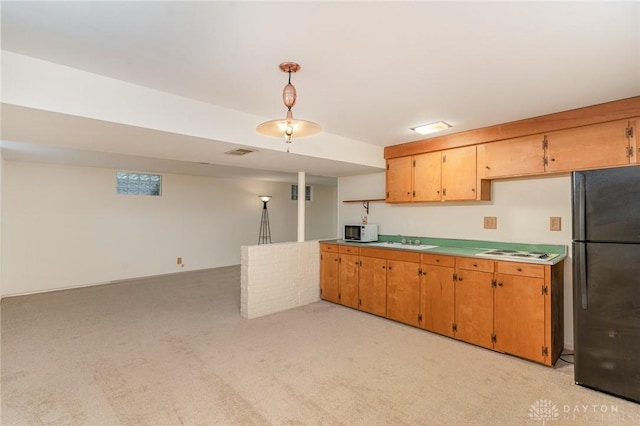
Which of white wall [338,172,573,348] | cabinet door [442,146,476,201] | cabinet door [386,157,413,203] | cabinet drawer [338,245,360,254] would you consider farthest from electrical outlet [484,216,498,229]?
cabinet drawer [338,245,360,254]

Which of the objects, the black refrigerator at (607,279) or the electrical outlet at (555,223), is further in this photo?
the electrical outlet at (555,223)

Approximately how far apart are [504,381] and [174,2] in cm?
330

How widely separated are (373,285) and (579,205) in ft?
7.55

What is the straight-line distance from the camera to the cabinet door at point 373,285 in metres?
3.86

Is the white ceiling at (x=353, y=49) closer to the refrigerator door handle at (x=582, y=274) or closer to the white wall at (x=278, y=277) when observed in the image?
the refrigerator door handle at (x=582, y=274)

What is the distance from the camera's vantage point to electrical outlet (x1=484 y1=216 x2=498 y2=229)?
139 inches

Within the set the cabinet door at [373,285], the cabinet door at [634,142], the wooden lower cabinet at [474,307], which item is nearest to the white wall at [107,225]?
the cabinet door at [373,285]

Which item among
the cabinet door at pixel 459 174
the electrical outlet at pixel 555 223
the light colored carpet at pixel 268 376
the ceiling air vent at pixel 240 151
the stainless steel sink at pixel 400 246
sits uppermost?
the ceiling air vent at pixel 240 151

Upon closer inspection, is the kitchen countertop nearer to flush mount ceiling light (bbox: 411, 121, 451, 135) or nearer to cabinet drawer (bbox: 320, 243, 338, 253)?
cabinet drawer (bbox: 320, 243, 338, 253)

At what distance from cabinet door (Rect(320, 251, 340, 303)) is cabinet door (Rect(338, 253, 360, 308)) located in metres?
0.10

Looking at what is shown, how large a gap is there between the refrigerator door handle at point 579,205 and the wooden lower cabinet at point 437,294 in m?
1.10

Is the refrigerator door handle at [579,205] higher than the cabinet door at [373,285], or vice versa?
the refrigerator door handle at [579,205]

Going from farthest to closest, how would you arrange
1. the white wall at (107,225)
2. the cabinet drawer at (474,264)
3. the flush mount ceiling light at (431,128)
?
the white wall at (107,225) → the flush mount ceiling light at (431,128) → the cabinet drawer at (474,264)

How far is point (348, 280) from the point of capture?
4.30 m
